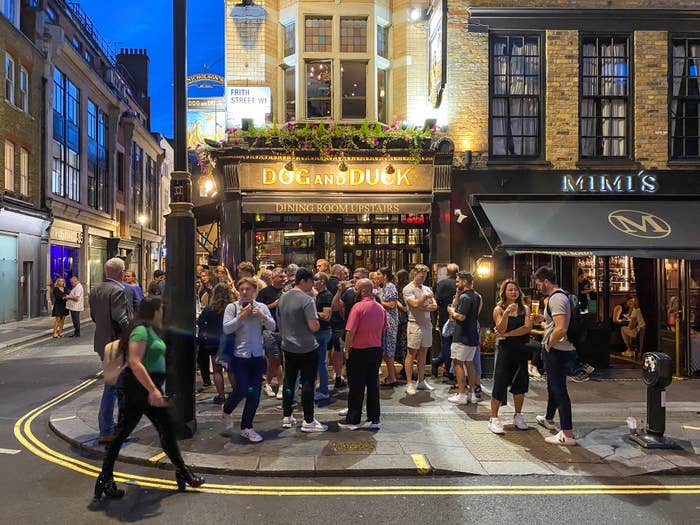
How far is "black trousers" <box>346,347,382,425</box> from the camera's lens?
6.92 metres

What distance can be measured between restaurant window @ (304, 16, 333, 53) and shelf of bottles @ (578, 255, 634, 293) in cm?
720

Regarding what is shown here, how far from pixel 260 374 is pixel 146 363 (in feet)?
5.45

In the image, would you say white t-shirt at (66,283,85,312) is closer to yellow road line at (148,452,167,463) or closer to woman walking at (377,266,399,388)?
woman walking at (377,266,399,388)

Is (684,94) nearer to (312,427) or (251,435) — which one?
(312,427)

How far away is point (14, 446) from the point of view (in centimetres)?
647

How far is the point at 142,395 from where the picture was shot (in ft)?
16.3

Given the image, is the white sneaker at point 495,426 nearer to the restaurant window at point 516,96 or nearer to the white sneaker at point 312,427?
the white sneaker at point 312,427

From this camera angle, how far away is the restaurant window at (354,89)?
43.5 feet

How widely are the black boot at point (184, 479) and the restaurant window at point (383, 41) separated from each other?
1053 centimetres

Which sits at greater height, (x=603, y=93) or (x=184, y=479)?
(x=603, y=93)

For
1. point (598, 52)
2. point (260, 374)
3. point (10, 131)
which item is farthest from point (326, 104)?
point (10, 131)

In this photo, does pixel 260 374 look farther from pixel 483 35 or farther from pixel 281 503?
pixel 483 35

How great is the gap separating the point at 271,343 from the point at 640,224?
7417 mm

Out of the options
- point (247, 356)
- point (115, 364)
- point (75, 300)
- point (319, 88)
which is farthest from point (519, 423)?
point (75, 300)
